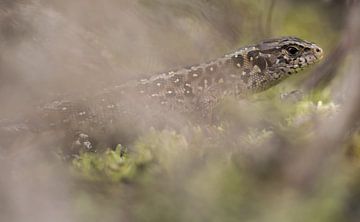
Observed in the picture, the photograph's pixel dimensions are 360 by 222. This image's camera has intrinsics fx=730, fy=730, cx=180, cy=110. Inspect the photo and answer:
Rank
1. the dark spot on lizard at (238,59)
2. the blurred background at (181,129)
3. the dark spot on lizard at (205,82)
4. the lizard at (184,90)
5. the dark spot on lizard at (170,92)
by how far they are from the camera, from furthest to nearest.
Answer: the dark spot on lizard at (238,59) → the dark spot on lizard at (205,82) → the dark spot on lizard at (170,92) → the lizard at (184,90) → the blurred background at (181,129)

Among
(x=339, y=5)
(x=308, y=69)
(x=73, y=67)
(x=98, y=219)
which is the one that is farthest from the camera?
(x=339, y=5)

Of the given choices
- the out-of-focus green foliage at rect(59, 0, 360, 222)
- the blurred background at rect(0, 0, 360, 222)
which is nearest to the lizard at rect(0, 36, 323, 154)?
the blurred background at rect(0, 0, 360, 222)

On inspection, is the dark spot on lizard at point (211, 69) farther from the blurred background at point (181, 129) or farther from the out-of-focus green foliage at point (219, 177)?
the out-of-focus green foliage at point (219, 177)

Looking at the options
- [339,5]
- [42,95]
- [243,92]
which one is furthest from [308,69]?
[42,95]

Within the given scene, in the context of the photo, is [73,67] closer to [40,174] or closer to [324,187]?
[40,174]

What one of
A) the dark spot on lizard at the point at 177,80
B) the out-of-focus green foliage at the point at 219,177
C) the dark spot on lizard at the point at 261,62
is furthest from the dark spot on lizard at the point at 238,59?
the out-of-focus green foliage at the point at 219,177

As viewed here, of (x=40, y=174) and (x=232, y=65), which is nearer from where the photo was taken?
(x=40, y=174)

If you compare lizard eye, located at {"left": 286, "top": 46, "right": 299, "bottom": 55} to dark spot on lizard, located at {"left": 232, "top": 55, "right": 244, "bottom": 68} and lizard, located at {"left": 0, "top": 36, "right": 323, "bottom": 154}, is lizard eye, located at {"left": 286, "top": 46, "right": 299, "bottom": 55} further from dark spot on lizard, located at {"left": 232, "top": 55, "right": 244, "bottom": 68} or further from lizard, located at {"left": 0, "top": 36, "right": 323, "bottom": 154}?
dark spot on lizard, located at {"left": 232, "top": 55, "right": 244, "bottom": 68}
